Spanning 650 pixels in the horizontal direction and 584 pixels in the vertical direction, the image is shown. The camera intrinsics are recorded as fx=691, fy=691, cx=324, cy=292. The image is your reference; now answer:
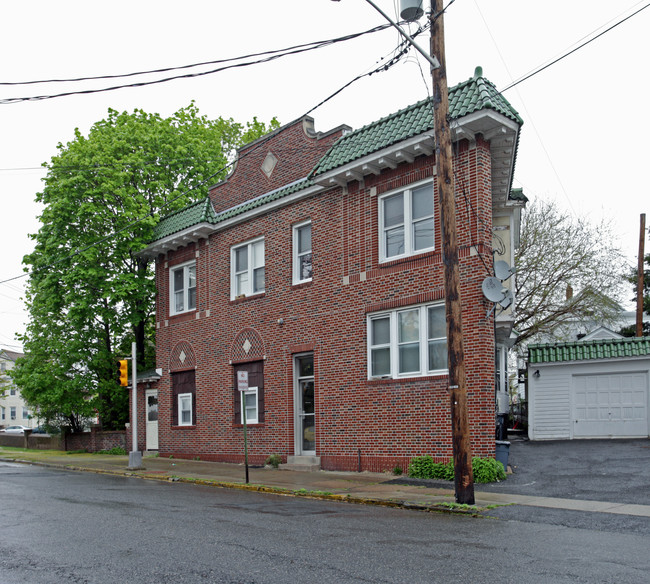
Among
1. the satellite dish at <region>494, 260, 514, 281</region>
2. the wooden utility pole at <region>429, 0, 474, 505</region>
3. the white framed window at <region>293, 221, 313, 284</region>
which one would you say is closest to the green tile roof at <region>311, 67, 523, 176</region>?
the wooden utility pole at <region>429, 0, 474, 505</region>

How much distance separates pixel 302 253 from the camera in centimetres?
1947

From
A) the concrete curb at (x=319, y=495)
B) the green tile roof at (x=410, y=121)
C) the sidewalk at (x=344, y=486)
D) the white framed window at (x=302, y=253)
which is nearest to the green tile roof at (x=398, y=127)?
the green tile roof at (x=410, y=121)

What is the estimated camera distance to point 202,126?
103 feet

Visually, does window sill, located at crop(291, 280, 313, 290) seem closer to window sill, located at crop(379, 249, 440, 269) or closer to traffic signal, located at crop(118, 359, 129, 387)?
window sill, located at crop(379, 249, 440, 269)

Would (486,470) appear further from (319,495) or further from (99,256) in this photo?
(99,256)

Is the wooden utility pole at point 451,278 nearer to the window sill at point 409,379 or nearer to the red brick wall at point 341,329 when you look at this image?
the red brick wall at point 341,329

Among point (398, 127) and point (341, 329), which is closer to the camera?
point (398, 127)

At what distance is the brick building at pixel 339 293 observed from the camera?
1524cm

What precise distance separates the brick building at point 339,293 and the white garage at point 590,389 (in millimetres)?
A: 3204

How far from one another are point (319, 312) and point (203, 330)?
5.82m

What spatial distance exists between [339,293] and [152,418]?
1074 centimetres

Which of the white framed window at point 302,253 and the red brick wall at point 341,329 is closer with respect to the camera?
the red brick wall at point 341,329

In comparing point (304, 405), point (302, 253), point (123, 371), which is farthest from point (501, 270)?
point (123, 371)

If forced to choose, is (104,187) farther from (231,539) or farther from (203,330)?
(231,539)
